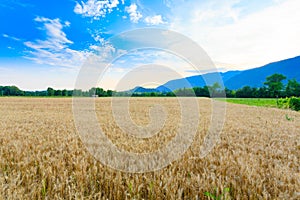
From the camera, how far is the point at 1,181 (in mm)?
2627

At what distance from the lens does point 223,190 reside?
2.39m

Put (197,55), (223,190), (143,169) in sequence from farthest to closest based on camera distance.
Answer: (197,55)
(143,169)
(223,190)

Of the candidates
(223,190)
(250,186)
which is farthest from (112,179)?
(250,186)

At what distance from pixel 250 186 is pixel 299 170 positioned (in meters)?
1.34

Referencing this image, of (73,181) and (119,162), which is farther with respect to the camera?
(119,162)

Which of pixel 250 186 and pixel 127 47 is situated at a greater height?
pixel 127 47

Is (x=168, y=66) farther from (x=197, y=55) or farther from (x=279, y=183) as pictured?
(x=279, y=183)

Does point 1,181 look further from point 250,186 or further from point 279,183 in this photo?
point 279,183

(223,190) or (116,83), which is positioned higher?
(116,83)

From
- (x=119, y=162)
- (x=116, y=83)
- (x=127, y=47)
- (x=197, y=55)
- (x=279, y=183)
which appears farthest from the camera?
(x=116, y=83)

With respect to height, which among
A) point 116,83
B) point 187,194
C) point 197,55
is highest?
point 197,55

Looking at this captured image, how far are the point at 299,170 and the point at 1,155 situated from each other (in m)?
5.40

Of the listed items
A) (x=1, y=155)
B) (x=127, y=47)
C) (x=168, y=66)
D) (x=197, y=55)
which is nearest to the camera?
(x=1, y=155)

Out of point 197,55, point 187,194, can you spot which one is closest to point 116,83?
point 197,55
